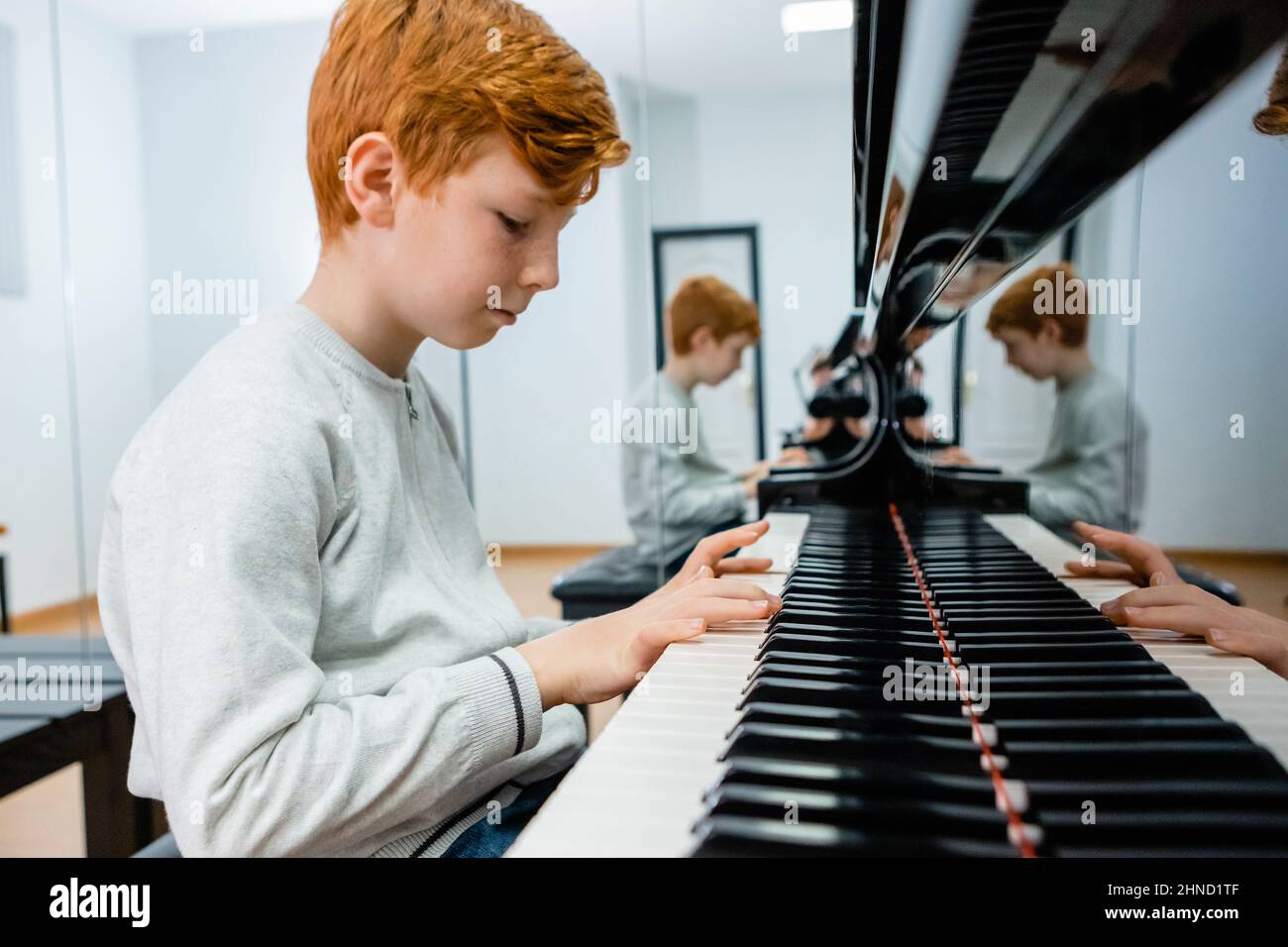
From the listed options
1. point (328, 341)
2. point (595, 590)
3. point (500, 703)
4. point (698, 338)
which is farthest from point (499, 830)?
point (698, 338)

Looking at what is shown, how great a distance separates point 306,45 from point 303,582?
4.29 ft

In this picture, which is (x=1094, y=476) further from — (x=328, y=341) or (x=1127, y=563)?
(x=328, y=341)

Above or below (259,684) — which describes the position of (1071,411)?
above

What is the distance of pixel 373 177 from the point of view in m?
0.56

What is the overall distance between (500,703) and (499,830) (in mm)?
153

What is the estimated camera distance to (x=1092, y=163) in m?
0.42

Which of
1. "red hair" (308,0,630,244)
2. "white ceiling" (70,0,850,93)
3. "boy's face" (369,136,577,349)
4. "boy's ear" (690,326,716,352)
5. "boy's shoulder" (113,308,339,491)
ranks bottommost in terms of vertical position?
"boy's shoulder" (113,308,339,491)

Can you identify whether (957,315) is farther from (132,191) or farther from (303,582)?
(132,191)

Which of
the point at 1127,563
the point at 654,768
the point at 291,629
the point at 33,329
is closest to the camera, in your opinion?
the point at 654,768

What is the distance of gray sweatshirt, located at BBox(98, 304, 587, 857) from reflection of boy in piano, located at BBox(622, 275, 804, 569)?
0.93m

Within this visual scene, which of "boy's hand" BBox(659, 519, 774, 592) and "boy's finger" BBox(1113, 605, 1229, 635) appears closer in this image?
"boy's finger" BBox(1113, 605, 1229, 635)

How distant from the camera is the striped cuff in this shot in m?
0.48

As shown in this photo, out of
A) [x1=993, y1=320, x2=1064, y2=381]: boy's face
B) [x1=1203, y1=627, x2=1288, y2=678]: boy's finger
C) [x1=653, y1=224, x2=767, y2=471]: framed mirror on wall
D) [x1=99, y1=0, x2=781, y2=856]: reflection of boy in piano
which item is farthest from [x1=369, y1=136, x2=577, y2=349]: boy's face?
[x1=653, y1=224, x2=767, y2=471]: framed mirror on wall

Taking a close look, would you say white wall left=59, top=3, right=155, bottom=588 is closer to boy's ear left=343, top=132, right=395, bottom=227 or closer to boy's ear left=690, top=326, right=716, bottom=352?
boy's ear left=343, top=132, right=395, bottom=227
